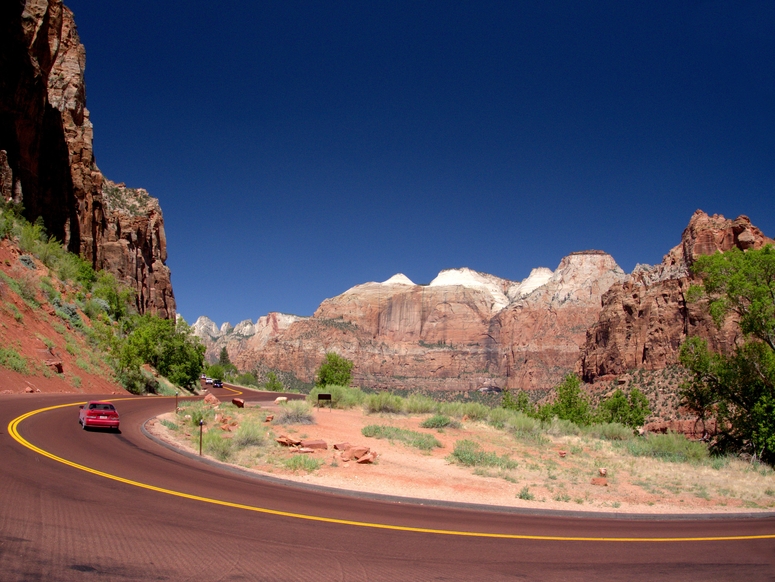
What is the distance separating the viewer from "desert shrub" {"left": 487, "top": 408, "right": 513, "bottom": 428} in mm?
28172

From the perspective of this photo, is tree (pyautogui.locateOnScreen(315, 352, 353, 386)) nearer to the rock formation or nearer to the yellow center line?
the yellow center line

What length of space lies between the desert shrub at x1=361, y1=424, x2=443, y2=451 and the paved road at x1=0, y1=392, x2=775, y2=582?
799 cm

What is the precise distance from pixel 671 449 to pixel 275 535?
21.1m

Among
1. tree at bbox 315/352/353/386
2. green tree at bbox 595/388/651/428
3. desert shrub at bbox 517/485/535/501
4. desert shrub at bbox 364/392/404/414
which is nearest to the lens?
desert shrub at bbox 517/485/535/501

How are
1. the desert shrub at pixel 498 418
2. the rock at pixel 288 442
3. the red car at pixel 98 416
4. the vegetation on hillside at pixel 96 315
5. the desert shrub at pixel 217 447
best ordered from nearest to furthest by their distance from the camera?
the desert shrub at pixel 217 447
the red car at pixel 98 416
the rock at pixel 288 442
the desert shrub at pixel 498 418
the vegetation on hillside at pixel 96 315

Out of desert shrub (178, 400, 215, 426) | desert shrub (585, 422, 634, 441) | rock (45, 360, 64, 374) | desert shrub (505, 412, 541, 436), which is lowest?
desert shrub (585, 422, 634, 441)

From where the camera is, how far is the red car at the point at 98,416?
1728 cm

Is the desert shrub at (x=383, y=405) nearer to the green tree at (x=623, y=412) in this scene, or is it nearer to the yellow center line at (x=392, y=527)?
the yellow center line at (x=392, y=527)

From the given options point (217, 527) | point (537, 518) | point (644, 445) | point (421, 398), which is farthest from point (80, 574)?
point (421, 398)

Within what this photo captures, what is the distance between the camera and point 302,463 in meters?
15.5

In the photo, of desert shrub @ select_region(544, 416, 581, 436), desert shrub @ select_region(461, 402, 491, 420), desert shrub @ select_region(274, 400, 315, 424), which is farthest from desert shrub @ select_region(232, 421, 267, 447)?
desert shrub @ select_region(544, 416, 581, 436)

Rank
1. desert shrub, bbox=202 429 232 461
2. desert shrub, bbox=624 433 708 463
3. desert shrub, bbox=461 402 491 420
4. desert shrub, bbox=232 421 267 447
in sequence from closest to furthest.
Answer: desert shrub, bbox=202 429 232 461 → desert shrub, bbox=232 421 267 447 → desert shrub, bbox=624 433 708 463 → desert shrub, bbox=461 402 491 420

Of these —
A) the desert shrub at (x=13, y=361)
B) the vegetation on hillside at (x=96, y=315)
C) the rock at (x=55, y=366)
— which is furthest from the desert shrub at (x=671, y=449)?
the vegetation on hillside at (x=96, y=315)

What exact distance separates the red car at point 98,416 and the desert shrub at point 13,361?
1221 cm
